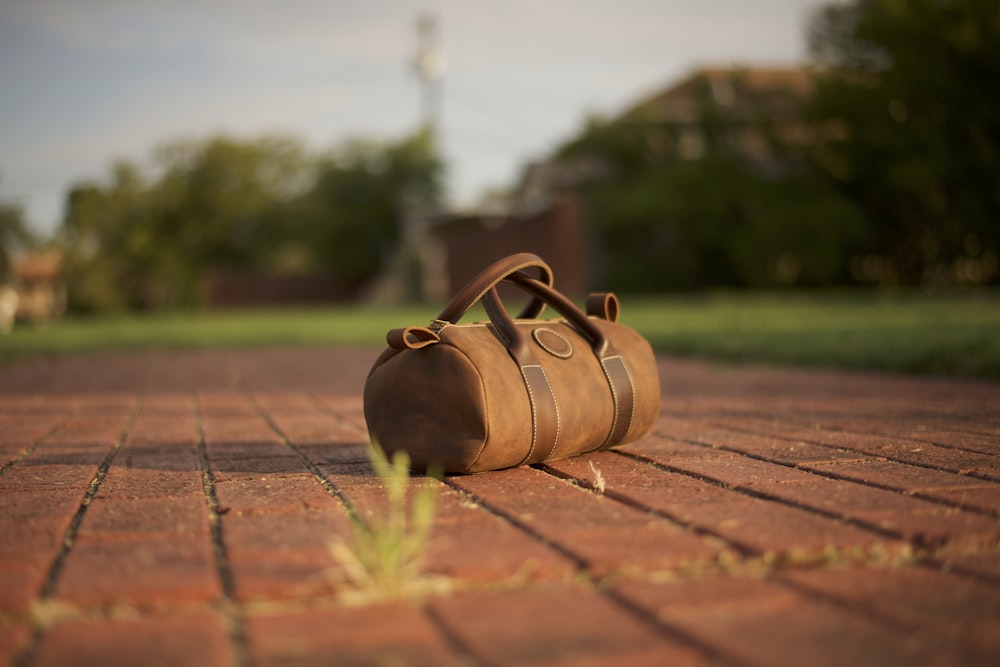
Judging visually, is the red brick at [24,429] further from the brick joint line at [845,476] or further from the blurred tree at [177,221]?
the blurred tree at [177,221]

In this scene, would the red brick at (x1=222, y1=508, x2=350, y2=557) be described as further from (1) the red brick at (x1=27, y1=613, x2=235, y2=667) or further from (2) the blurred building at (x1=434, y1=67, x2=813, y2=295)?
(2) the blurred building at (x1=434, y1=67, x2=813, y2=295)

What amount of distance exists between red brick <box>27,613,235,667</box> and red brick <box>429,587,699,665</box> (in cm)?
33

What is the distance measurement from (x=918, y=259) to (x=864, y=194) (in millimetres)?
2075

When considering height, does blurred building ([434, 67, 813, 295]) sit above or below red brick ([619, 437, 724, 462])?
above

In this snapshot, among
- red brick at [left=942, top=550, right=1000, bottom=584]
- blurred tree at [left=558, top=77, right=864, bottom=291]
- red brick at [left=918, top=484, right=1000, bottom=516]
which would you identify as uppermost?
blurred tree at [left=558, top=77, right=864, bottom=291]

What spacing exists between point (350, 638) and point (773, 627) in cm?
60

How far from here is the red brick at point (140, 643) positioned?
1.24 meters

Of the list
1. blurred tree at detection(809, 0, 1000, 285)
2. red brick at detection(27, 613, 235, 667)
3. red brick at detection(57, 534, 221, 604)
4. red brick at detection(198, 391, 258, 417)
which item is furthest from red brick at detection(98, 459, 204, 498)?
blurred tree at detection(809, 0, 1000, 285)

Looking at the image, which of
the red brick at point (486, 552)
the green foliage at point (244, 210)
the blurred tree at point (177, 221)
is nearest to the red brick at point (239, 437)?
the red brick at point (486, 552)

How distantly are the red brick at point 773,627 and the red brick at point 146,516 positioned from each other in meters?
0.99

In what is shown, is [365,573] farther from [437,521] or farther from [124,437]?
[124,437]

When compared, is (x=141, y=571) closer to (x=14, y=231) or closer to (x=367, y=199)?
(x=367, y=199)

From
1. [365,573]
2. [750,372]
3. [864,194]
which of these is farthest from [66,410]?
[864,194]

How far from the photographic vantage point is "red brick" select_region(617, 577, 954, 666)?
1242 mm
